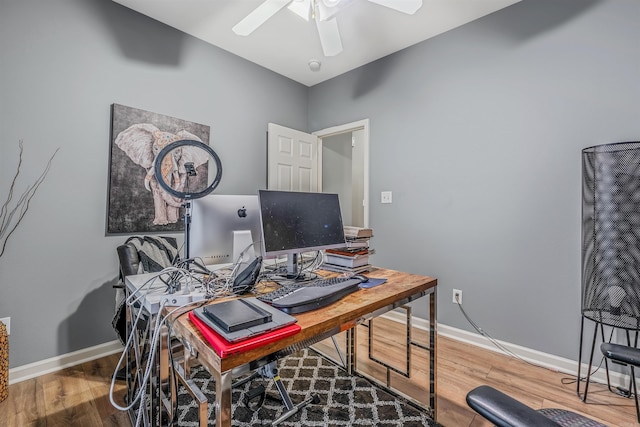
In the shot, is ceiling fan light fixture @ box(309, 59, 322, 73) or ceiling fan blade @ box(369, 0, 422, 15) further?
ceiling fan light fixture @ box(309, 59, 322, 73)

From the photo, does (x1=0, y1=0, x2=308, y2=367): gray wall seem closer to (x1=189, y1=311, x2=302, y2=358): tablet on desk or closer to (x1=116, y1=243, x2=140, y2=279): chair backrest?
(x1=116, y1=243, x2=140, y2=279): chair backrest

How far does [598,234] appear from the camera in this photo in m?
1.70

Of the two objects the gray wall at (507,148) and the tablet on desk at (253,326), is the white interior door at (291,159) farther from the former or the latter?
the tablet on desk at (253,326)

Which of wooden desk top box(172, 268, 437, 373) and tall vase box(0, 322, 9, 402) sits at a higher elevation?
wooden desk top box(172, 268, 437, 373)

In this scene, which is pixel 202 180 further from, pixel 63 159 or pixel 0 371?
pixel 0 371

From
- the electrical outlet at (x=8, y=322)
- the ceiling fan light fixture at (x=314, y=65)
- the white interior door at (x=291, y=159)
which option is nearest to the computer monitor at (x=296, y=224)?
the white interior door at (x=291, y=159)

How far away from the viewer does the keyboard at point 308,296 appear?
1.01m

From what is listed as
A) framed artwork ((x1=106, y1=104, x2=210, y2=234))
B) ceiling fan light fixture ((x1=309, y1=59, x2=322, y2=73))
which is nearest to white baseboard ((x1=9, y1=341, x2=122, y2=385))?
framed artwork ((x1=106, y1=104, x2=210, y2=234))

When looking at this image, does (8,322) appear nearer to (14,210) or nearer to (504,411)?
(14,210)

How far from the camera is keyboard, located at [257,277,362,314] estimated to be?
101cm

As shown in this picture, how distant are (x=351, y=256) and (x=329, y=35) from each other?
5.23 feet

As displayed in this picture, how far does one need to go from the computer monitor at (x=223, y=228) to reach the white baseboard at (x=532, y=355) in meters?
1.98

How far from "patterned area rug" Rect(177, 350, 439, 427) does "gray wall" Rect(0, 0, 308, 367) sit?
1.06 metres

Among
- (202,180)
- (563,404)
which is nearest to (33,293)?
(202,180)
